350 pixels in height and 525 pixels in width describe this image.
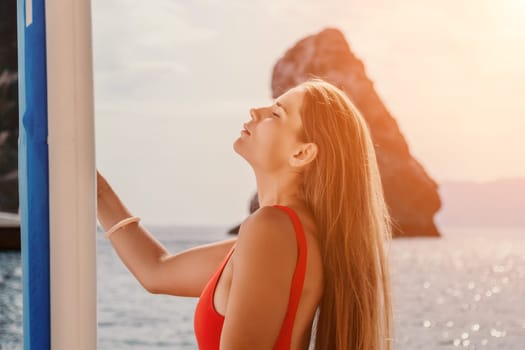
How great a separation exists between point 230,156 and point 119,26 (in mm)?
8222

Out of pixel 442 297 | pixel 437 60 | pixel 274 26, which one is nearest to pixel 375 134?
pixel 437 60

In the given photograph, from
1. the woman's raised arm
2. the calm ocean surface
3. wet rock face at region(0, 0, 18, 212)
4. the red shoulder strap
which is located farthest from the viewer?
wet rock face at region(0, 0, 18, 212)

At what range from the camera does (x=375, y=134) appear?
29922mm

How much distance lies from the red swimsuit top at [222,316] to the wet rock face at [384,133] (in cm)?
2789

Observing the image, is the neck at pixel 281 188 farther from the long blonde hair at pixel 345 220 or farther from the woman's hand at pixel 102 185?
the woman's hand at pixel 102 185

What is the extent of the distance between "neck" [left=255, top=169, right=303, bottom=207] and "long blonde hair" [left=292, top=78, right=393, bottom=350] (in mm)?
16

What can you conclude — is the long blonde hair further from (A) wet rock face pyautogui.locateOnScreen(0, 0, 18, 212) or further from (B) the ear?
(A) wet rock face pyautogui.locateOnScreen(0, 0, 18, 212)

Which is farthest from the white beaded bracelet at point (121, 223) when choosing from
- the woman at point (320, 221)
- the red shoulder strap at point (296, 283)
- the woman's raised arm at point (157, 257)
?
the red shoulder strap at point (296, 283)

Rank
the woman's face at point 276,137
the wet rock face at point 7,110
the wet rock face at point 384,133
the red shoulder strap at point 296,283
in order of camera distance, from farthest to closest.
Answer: the wet rock face at point 384,133 < the wet rock face at point 7,110 < the woman's face at point 276,137 < the red shoulder strap at point 296,283

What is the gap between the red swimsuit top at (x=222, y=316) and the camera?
96 cm

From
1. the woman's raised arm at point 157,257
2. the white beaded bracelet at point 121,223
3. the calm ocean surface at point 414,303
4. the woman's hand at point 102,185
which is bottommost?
the calm ocean surface at point 414,303

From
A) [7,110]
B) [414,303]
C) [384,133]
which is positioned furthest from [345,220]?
[384,133]

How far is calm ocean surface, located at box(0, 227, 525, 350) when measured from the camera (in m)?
16.6

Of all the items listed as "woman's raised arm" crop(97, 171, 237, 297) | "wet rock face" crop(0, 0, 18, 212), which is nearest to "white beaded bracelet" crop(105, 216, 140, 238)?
"woman's raised arm" crop(97, 171, 237, 297)
